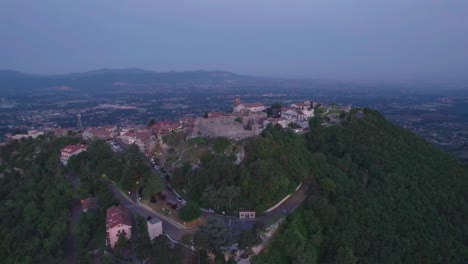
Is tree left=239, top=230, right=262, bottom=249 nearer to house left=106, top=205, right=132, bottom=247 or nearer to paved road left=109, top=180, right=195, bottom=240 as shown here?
paved road left=109, top=180, right=195, bottom=240

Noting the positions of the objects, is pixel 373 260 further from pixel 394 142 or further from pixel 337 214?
pixel 394 142

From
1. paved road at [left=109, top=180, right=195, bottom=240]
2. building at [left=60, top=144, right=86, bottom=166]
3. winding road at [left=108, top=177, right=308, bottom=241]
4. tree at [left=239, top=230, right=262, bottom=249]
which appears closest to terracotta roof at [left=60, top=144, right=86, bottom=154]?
building at [left=60, top=144, right=86, bottom=166]

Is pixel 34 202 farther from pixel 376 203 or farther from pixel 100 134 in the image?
pixel 376 203

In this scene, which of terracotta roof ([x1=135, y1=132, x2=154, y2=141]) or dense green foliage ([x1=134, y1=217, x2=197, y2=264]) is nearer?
dense green foliage ([x1=134, y1=217, x2=197, y2=264])

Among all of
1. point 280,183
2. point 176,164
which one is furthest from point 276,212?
point 176,164

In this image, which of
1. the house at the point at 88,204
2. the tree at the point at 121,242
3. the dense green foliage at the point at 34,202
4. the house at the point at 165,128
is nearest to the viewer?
the tree at the point at 121,242

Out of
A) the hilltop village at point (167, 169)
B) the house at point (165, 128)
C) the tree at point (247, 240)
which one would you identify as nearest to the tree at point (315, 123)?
the hilltop village at point (167, 169)

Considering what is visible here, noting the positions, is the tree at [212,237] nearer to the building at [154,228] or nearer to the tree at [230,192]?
the building at [154,228]
